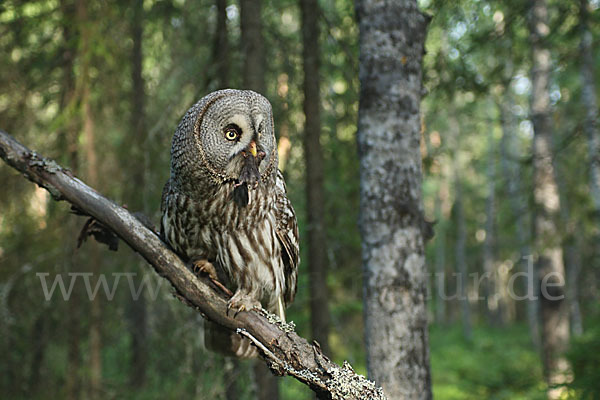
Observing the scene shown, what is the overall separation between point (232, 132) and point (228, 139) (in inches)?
1.8

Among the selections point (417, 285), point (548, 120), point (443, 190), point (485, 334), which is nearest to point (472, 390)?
point (548, 120)

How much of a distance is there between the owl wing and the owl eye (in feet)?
1.85

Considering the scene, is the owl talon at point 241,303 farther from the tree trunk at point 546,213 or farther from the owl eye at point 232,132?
the tree trunk at point 546,213

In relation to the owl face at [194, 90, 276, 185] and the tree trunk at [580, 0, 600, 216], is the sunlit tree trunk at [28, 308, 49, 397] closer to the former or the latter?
the owl face at [194, 90, 276, 185]

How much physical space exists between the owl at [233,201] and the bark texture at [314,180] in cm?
234

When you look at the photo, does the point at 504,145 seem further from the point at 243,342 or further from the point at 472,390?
the point at 243,342

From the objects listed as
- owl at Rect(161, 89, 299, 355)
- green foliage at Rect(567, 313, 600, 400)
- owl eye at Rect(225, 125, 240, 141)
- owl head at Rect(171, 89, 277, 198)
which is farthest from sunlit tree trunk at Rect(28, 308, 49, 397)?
green foliage at Rect(567, 313, 600, 400)

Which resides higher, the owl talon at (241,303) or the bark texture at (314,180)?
the bark texture at (314,180)

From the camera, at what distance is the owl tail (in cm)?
344

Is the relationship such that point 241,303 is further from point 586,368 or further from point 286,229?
point 586,368

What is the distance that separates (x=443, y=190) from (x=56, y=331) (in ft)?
102

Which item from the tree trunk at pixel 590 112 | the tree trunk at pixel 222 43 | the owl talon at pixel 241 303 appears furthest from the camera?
the tree trunk at pixel 590 112

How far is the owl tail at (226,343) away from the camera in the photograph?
3.44 metres

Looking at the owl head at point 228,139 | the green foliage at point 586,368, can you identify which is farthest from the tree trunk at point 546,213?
the owl head at point 228,139
